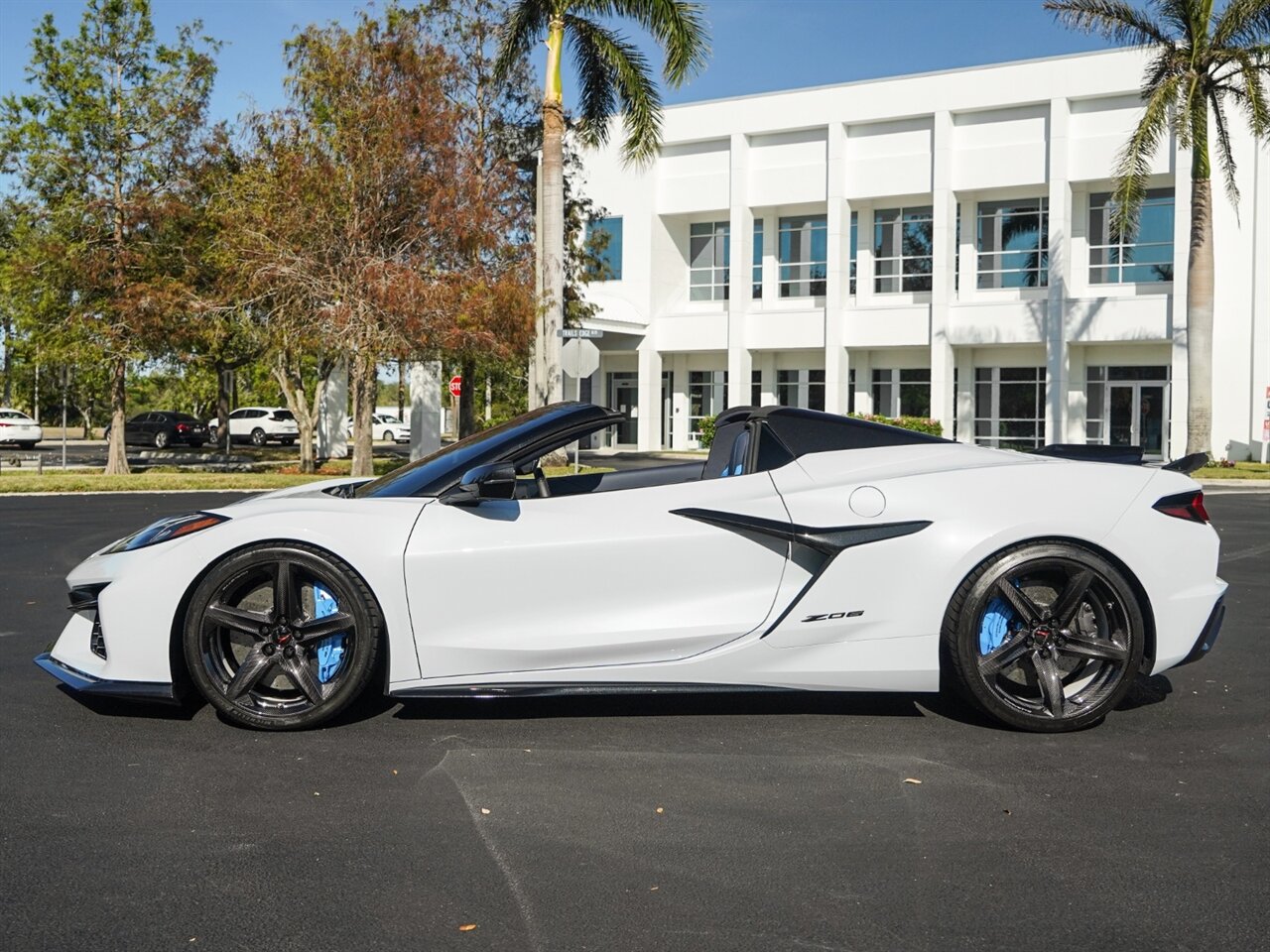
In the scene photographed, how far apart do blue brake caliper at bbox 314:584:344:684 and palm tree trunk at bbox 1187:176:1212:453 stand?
26.6 m

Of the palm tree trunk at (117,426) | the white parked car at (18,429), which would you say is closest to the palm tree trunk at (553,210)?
the palm tree trunk at (117,426)

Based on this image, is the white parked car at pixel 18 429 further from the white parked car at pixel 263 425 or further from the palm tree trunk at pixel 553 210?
the palm tree trunk at pixel 553 210

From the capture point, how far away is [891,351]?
132 feet

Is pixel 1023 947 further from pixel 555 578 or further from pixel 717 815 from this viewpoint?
pixel 555 578

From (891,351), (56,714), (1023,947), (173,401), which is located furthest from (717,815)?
(173,401)

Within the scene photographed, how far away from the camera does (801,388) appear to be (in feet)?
137

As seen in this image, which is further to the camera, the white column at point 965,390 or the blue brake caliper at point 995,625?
the white column at point 965,390

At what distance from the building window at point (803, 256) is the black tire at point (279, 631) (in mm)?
37149

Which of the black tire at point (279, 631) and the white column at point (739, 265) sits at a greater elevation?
the white column at point (739, 265)

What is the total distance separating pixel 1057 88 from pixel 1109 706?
34117 mm

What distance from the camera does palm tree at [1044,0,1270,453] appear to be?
26.6 m

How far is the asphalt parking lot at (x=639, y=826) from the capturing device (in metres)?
3.22

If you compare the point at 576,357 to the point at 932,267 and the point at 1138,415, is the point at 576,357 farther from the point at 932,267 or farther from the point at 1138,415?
the point at 1138,415

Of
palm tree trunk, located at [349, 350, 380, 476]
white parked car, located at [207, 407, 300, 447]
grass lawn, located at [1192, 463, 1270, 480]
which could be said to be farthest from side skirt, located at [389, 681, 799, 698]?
white parked car, located at [207, 407, 300, 447]
